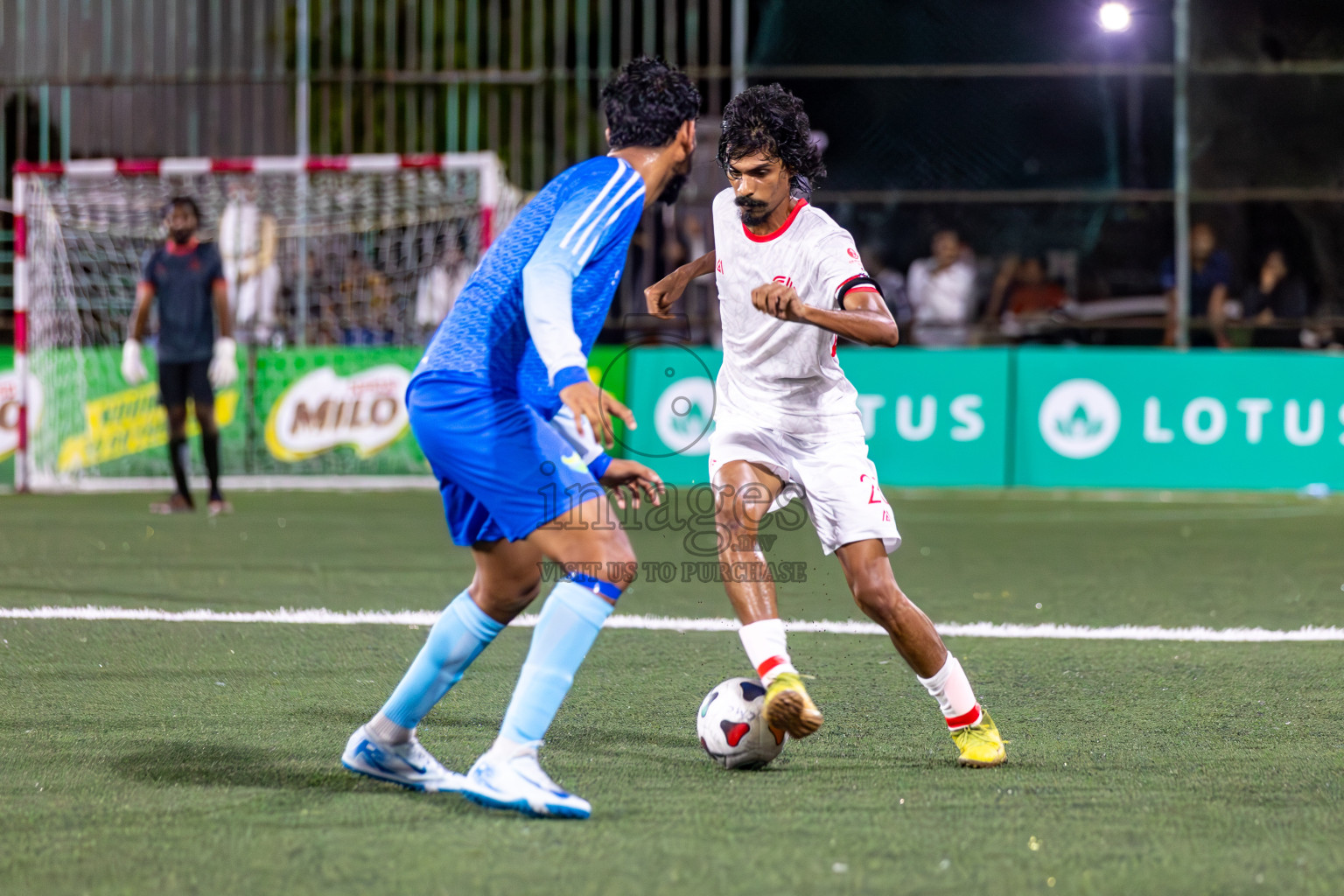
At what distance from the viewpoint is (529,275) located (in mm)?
3703

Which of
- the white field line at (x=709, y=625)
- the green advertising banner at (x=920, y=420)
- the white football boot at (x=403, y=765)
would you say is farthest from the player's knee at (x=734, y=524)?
the green advertising banner at (x=920, y=420)

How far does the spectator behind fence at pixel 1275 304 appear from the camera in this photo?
15.3m

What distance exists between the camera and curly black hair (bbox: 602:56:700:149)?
401cm

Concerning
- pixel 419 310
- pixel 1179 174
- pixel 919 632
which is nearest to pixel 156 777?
pixel 919 632

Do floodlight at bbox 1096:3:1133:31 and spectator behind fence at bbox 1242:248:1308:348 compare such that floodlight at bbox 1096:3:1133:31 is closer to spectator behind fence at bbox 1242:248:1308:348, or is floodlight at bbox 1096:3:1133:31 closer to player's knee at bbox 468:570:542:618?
spectator behind fence at bbox 1242:248:1308:348

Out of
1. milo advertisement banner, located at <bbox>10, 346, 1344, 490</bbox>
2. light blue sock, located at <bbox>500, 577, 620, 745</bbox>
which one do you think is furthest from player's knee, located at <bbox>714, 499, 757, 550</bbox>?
milo advertisement banner, located at <bbox>10, 346, 1344, 490</bbox>

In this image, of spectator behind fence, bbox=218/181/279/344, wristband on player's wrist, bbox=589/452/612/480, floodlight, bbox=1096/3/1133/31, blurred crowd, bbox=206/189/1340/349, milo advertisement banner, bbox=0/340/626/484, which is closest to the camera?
wristband on player's wrist, bbox=589/452/612/480

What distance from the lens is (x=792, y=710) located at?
416 cm

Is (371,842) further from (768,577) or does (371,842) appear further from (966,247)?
(966,247)

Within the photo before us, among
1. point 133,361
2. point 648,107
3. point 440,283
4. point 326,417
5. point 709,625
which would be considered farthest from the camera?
point 440,283

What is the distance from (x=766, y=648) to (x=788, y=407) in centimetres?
76

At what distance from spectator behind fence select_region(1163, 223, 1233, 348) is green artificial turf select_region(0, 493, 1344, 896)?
23.8ft

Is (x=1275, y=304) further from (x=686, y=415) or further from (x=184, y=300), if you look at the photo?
(x=184, y=300)

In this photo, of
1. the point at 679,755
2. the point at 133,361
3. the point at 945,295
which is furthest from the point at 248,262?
the point at 679,755
